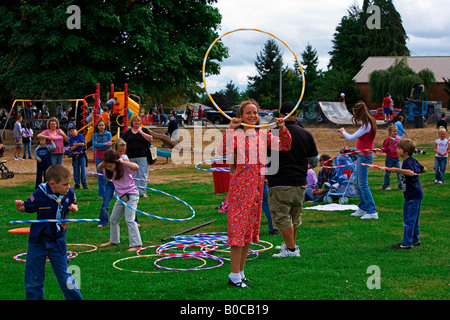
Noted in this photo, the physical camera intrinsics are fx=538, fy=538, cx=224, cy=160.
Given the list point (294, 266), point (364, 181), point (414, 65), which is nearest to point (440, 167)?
point (364, 181)

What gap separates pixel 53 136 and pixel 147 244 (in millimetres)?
6897

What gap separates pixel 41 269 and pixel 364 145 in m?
7.19

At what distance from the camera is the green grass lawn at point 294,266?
609 centimetres

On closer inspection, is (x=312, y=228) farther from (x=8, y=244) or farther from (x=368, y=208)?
(x=8, y=244)

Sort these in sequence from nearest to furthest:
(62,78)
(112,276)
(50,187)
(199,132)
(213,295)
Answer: (50,187), (213,295), (112,276), (62,78), (199,132)

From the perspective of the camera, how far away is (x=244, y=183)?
621 cm

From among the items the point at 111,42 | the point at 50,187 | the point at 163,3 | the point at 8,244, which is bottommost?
the point at 8,244

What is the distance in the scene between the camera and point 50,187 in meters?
5.50

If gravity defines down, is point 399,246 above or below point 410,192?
below

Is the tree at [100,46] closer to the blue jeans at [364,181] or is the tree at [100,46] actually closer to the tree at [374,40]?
the blue jeans at [364,181]

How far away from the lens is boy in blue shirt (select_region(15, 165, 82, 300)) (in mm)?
5391

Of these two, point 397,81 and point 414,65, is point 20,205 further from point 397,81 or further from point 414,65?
point 414,65

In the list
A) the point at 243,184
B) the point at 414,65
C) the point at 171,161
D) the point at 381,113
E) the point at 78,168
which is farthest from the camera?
the point at 414,65
